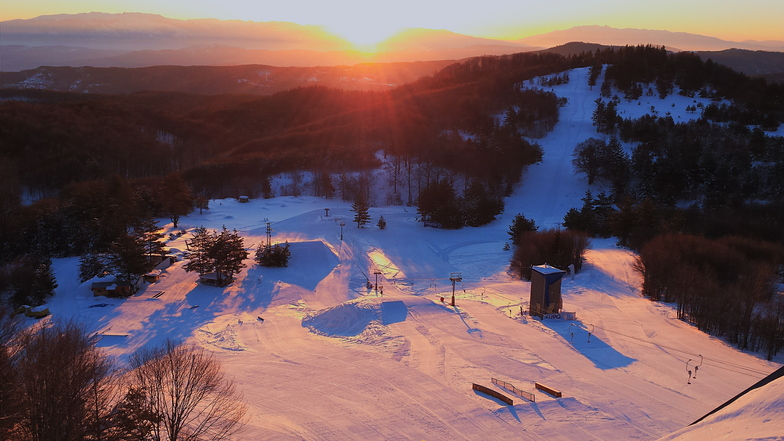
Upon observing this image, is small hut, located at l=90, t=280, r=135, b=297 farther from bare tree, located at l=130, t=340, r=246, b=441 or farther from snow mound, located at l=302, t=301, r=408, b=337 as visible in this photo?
bare tree, located at l=130, t=340, r=246, b=441

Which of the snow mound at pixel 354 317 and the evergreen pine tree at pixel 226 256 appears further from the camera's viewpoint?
the evergreen pine tree at pixel 226 256

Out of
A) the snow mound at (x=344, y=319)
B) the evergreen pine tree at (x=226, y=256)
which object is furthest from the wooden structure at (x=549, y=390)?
the evergreen pine tree at (x=226, y=256)

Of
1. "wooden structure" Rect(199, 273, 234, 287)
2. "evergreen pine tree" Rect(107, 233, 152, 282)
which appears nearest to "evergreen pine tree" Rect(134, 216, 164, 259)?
"evergreen pine tree" Rect(107, 233, 152, 282)

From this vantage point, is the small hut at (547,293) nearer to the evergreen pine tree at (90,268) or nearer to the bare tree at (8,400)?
the bare tree at (8,400)

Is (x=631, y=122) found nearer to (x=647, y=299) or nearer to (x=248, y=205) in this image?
(x=647, y=299)

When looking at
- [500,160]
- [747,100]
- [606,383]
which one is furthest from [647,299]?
[747,100]

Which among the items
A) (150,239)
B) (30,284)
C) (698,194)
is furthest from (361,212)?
(698,194)

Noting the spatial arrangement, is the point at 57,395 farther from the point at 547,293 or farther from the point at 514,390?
the point at 547,293
